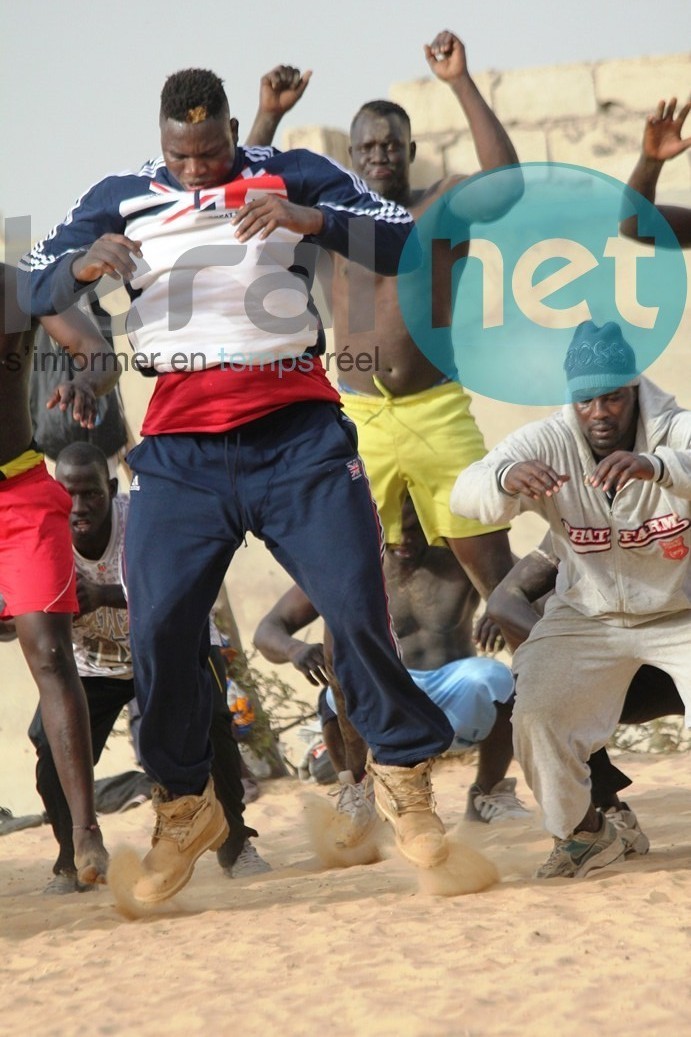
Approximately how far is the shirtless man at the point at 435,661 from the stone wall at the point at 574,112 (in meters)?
4.76

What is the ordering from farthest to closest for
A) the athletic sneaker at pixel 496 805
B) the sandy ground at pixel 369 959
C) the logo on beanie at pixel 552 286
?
the logo on beanie at pixel 552 286 < the athletic sneaker at pixel 496 805 < the sandy ground at pixel 369 959

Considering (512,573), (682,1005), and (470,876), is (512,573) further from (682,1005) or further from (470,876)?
(682,1005)

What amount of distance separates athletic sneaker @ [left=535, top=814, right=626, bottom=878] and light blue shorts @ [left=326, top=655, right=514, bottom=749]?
1.43 meters

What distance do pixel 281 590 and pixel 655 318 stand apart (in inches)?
134

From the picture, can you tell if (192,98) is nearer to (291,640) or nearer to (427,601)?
(291,640)

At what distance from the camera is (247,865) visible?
5301 mm

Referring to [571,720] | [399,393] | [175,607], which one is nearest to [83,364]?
[175,607]

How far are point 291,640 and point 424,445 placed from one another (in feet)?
3.61

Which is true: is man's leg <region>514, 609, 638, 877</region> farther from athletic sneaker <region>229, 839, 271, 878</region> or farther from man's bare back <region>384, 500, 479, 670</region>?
man's bare back <region>384, 500, 479, 670</region>

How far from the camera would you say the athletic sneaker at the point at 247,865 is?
526cm

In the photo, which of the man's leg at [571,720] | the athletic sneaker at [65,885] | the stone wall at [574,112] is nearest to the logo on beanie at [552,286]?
the stone wall at [574,112]

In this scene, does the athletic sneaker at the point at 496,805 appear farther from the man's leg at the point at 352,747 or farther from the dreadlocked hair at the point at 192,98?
the dreadlocked hair at the point at 192,98

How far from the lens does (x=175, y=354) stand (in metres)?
4.12

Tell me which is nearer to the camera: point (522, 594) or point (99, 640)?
point (522, 594)
